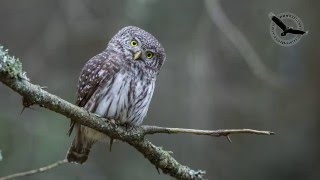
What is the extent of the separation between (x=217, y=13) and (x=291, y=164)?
265 cm

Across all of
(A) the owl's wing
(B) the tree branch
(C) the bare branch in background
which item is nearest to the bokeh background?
(C) the bare branch in background

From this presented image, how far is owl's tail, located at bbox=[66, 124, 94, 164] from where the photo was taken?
14.3 ft

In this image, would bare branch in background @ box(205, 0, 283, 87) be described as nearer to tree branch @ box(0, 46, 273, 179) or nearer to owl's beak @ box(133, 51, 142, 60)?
owl's beak @ box(133, 51, 142, 60)

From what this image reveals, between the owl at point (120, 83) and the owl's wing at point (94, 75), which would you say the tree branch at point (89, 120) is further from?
the owl's wing at point (94, 75)

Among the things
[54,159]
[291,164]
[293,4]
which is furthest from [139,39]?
[291,164]

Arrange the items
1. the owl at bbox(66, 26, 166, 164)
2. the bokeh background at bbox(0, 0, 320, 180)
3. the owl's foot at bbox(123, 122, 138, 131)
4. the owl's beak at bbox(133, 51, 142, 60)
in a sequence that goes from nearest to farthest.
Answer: the owl's foot at bbox(123, 122, 138, 131) → the owl at bbox(66, 26, 166, 164) → the owl's beak at bbox(133, 51, 142, 60) → the bokeh background at bbox(0, 0, 320, 180)

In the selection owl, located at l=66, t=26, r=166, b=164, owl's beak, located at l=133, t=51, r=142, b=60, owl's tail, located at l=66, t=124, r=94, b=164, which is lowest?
owl's tail, located at l=66, t=124, r=94, b=164

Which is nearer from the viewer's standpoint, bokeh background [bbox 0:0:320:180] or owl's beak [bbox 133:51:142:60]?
owl's beak [bbox 133:51:142:60]

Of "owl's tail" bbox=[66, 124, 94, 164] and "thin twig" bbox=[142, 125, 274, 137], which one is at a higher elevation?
"owl's tail" bbox=[66, 124, 94, 164]

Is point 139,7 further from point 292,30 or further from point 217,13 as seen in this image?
point 292,30

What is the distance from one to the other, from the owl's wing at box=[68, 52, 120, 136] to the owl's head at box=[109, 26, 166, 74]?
0.17 metres

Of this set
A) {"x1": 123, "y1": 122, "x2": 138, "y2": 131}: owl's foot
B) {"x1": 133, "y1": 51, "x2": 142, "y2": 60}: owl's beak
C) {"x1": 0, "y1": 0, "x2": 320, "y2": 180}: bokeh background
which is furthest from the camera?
{"x1": 0, "y1": 0, "x2": 320, "y2": 180}: bokeh background

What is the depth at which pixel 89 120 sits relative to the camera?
10.1 ft

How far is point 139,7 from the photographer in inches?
243
